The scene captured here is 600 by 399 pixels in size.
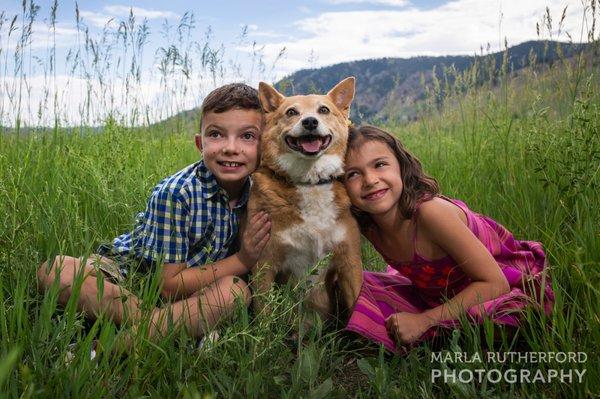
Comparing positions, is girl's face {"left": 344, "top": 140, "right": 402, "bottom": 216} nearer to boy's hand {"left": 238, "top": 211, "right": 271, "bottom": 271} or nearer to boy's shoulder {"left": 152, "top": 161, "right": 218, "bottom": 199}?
boy's hand {"left": 238, "top": 211, "right": 271, "bottom": 271}

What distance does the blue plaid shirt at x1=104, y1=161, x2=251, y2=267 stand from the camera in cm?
241

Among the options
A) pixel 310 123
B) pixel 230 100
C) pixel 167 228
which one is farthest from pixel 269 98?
pixel 167 228

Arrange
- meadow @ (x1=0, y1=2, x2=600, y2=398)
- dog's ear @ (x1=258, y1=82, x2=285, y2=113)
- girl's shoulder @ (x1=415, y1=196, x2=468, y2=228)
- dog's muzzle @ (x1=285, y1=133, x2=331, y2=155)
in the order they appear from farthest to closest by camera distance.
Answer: dog's ear @ (x1=258, y1=82, x2=285, y2=113) < dog's muzzle @ (x1=285, y1=133, x2=331, y2=155) < girl's shoulder @ (x1=415, y1=196, x2=468, y2=228) < meadow @ (x1=0, y1=2, x2=600, y2=398)

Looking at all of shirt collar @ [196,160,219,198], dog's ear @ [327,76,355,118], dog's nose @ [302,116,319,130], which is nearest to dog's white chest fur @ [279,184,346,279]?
dog's nose @ [302,116,319,130]

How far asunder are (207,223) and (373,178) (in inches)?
33.0

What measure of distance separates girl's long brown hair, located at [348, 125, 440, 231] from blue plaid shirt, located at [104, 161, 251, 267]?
2.19 feet

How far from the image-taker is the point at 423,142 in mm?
5570

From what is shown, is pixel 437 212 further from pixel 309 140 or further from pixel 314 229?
pixel 309 140

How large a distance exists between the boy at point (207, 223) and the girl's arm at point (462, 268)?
0.75 m

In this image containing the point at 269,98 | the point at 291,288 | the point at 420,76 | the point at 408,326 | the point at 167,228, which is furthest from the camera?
the point at 420,76

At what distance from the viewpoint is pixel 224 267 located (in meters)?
2.50

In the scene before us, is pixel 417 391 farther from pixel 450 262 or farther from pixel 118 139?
pixel 118 139

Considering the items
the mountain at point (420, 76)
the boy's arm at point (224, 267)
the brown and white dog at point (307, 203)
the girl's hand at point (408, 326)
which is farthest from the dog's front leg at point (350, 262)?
the mountain at point (420, 76)

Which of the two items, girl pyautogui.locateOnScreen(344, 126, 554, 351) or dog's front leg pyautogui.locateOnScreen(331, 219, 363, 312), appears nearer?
girl pyautogui.locateOnScreen(344, 126, 554, 351)
